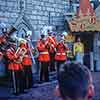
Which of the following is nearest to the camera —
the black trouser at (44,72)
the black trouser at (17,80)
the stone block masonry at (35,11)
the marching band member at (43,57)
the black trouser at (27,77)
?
the black trouser at (17,80)

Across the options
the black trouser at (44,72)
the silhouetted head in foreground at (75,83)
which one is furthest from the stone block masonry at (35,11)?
the silhouetted head in foreground at (75,83)

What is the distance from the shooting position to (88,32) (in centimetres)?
1856

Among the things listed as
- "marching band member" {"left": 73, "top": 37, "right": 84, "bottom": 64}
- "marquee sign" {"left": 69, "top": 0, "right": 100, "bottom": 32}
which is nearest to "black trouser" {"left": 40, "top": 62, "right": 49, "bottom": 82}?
"marching band member" {"left": 73, "top": 37, "right": 84, "bottom": 64}

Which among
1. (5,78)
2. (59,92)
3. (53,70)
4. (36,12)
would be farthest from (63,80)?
(36,12)

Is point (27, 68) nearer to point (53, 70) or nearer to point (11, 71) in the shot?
point (11, 71)

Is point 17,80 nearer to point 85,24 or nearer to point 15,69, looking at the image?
point 15,69

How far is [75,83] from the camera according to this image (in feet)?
7.39

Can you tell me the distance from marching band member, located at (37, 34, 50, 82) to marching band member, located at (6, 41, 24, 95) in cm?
153

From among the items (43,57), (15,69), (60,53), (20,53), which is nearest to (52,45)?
(60,53)

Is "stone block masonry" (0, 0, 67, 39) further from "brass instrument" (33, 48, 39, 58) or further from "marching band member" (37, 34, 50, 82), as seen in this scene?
"marching band member" (37, 34, 50, 82)

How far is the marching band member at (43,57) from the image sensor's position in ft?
42.7

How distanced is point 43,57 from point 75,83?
1090cm

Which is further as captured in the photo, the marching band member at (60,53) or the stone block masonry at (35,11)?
the stone block masonry at (35,11)

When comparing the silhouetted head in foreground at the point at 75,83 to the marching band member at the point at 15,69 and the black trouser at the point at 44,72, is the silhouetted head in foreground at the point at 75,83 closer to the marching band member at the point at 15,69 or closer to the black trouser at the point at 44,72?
the marching band member at the point at 15,69
